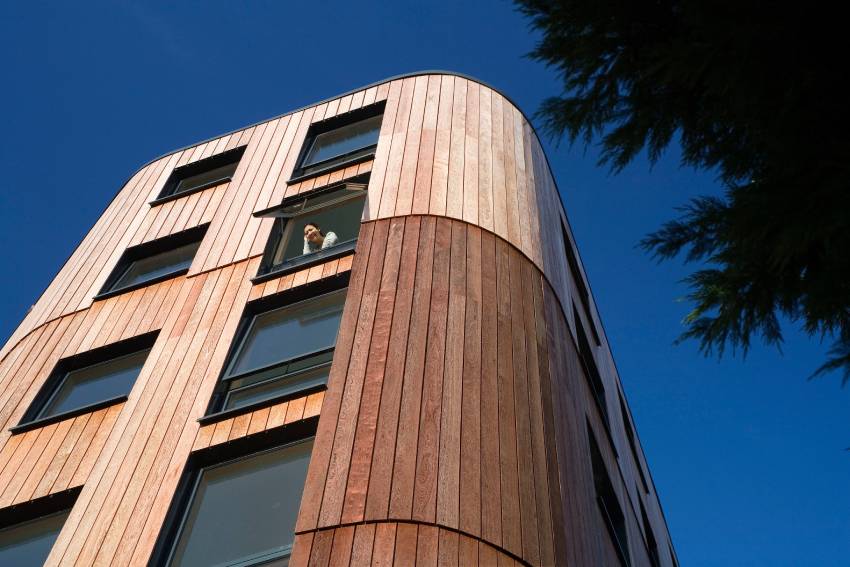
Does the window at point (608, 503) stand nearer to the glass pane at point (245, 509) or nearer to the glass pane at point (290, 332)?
the glass pane at point (290, 332)

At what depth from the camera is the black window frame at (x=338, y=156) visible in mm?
13422

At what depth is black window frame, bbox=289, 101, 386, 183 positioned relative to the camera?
1342 centimetres

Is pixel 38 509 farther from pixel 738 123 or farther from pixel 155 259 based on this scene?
pixel 738 123

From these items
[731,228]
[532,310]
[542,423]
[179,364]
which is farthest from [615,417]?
[731,228]

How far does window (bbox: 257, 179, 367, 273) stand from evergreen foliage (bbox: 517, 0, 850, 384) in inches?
244

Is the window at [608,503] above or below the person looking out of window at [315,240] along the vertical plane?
below

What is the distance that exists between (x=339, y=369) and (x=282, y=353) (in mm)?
1657

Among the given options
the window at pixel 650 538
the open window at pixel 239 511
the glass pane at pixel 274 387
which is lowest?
the open window at pixel 239 511

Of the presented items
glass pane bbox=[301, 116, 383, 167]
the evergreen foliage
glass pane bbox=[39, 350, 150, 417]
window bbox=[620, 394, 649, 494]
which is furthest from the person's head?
window bbox=[620, 394, 649, 494]

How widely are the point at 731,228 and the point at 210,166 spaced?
13.0 m

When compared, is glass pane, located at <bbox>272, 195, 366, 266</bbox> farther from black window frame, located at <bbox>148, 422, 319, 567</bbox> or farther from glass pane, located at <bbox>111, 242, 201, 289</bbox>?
black window frame, located at <bbox>148, 422, 319, 567</bbox>

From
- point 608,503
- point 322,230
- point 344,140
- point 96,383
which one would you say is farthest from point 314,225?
point 608,503

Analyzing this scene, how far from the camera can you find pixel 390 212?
11.1m

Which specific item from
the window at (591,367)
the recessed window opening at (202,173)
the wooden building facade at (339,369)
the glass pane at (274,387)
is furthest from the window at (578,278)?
the glass pane at (274,387)
